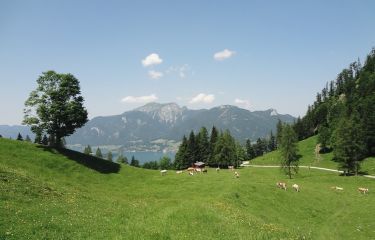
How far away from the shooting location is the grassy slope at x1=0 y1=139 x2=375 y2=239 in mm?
25875

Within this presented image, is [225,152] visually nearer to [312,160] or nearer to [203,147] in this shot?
[203,147]

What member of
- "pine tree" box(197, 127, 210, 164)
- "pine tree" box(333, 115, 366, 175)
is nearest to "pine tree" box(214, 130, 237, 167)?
"pine tree" box(197, 127, 210, 164)

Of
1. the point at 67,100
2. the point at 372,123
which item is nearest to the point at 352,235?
the point at 67,100

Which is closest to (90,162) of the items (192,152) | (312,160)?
(192,152)

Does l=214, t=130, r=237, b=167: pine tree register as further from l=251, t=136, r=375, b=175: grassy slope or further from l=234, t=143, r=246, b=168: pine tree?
l=251, t=136, r=375, b=175: grassy slope

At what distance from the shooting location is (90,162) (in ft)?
242

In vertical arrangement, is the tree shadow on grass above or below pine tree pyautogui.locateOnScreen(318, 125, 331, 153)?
below

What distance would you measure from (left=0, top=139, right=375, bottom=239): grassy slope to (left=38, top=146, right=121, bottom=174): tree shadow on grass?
189 cm

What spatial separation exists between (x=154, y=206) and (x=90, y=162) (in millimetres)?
36630

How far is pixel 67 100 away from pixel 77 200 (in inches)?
1596

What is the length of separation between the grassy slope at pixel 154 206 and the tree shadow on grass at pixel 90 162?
1.89m

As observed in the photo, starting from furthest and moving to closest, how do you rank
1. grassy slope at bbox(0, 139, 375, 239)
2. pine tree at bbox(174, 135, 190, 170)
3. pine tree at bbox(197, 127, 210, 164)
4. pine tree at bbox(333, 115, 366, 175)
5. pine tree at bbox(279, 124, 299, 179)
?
pine tree at bbox(174, 135, 190, 170)
pine tree at bbox(197, 127, 210, 164)
pine tree at bbox(279, 124, 299, 179)
pine tree at bbox(333, 115, 366, 175)
grassy slope at bbox(0, 139, 375, 239)

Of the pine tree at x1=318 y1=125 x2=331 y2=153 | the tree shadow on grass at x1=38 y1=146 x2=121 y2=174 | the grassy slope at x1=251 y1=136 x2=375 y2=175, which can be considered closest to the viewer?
the tree shadow on grass at x1=38 y1=146 x2=121 y2=174

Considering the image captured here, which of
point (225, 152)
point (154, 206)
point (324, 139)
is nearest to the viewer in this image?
point (154, 206)
